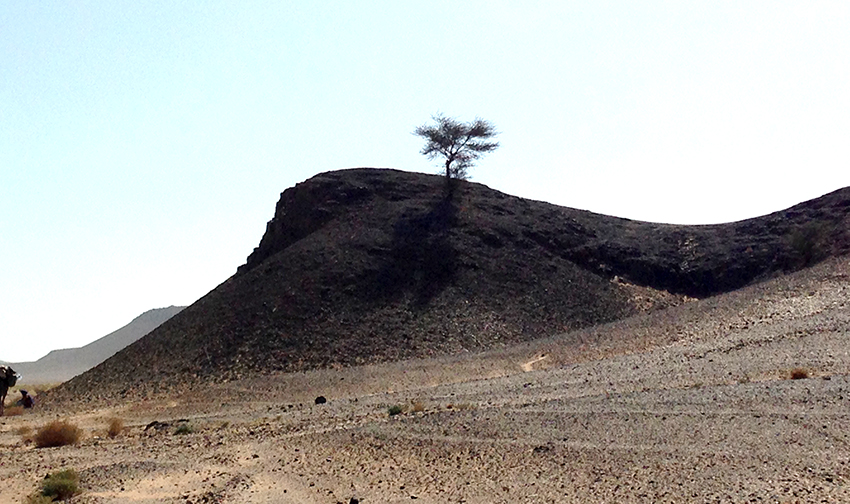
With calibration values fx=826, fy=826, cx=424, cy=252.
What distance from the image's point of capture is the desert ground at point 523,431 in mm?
13062

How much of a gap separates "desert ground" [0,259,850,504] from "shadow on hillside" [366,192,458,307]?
11.7 meters

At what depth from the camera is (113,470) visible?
17.0 meters

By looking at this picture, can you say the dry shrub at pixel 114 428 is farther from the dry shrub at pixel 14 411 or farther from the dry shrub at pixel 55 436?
the dry shrub at pixel 14 411

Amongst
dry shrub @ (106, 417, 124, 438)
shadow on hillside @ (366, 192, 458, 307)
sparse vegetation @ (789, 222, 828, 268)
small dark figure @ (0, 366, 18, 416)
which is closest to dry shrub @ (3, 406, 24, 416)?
small dark figure @ (0, 366, 18, 416)

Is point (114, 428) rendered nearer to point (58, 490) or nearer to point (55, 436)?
point (55, 436)

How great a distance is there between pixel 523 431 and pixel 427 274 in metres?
30.7

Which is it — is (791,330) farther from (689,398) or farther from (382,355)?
(382,355)

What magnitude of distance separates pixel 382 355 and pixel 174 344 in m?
10.9

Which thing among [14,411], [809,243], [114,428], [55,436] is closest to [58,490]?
[55,436]

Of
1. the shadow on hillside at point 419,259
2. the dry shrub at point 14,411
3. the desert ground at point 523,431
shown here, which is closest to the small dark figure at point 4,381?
the dry shrub at point 14,411

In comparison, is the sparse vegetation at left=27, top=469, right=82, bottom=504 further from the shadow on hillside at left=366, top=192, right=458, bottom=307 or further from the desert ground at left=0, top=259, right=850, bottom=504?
the shadow on hillside at left=366, top=192, right=458, bottom=307

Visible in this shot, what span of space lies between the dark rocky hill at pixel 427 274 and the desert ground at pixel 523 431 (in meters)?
5.37

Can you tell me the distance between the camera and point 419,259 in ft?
161

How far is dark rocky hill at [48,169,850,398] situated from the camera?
39.8 meters
